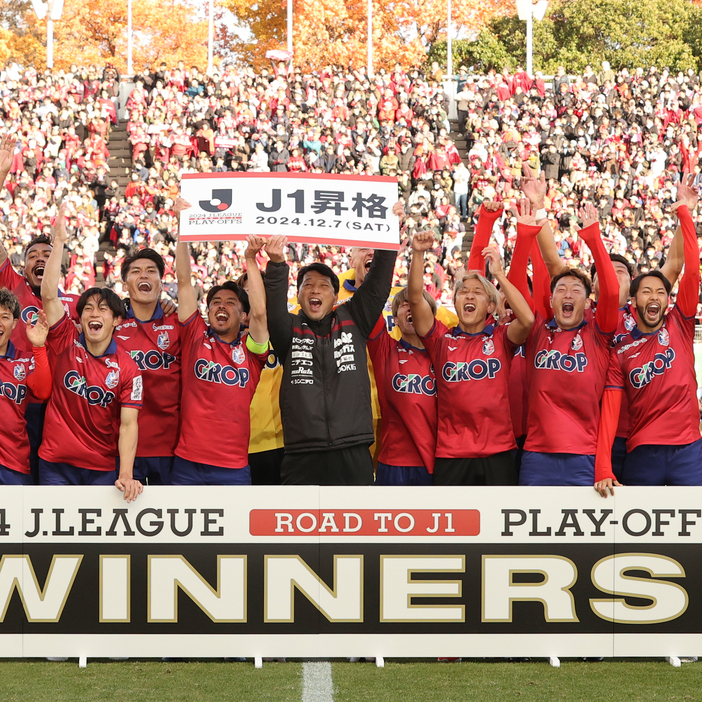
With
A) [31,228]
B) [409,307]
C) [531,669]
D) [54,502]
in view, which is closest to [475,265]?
[409,307]

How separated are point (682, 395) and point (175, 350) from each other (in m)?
2.62

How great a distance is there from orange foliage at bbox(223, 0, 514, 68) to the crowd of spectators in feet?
36.5

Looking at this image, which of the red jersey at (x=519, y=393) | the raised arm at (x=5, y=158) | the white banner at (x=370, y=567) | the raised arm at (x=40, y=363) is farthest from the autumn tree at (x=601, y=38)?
the white banner at (x=370, y=567)

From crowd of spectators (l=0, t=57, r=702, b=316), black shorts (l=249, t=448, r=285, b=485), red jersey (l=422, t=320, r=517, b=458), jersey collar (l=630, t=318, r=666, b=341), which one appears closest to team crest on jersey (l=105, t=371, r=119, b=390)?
black shorts (l=249, t=448, r=285, b=485)

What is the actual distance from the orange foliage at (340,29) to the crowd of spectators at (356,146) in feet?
36.5

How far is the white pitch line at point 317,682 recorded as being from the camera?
13.3 ft

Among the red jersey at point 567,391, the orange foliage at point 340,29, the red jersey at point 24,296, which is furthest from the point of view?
the orange foliage at point 340,29

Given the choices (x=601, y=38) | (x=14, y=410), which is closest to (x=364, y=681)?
(x=14, y=410)

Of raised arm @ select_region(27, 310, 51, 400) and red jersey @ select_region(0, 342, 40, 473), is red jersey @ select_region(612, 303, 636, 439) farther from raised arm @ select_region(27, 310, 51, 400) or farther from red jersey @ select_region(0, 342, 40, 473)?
red jersey @ select_region(0, 342, 40, 473)

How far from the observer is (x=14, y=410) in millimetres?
4734

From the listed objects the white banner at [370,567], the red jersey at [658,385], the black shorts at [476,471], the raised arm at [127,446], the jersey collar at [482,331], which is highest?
the jersey collar at [482,331]

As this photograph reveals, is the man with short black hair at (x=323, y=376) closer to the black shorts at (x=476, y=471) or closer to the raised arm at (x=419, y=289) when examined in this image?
the raised arm at (x=419, y=289)

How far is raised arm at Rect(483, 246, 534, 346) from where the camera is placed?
4902 millimetres

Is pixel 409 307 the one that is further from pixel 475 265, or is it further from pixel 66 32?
pixel 66 32
